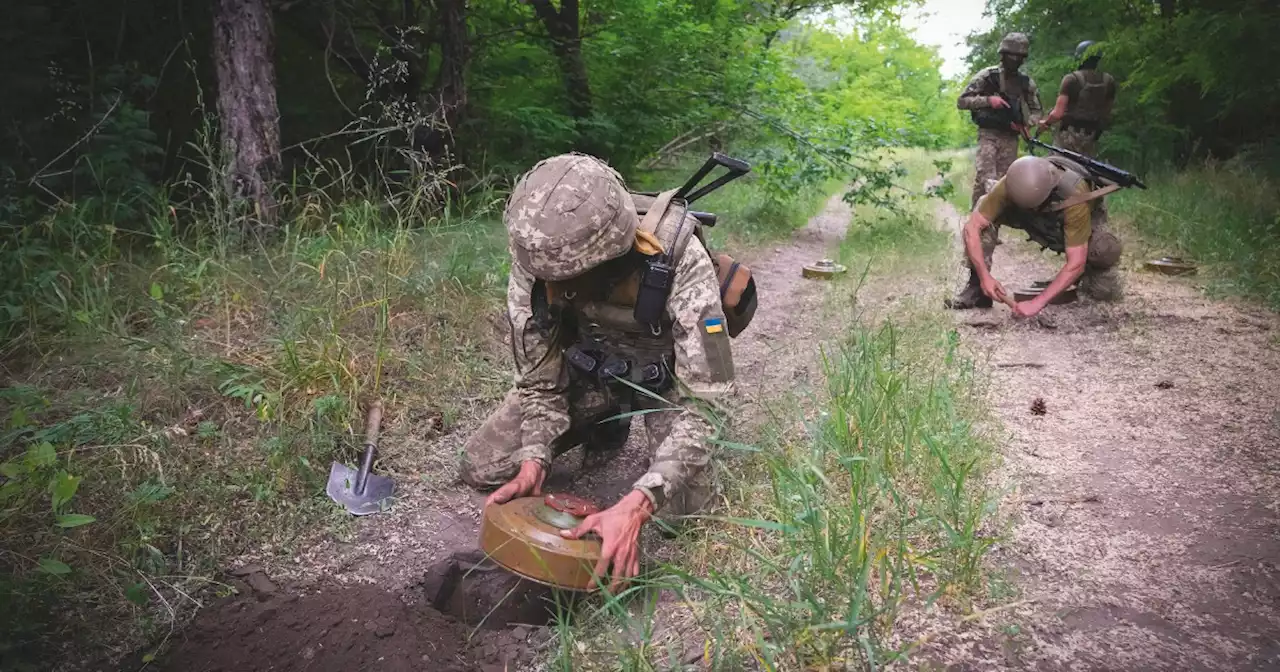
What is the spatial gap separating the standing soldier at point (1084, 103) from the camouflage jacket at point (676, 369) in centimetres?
652

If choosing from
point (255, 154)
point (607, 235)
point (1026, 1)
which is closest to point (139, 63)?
point (255, 154)

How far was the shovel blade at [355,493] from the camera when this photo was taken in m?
2.76

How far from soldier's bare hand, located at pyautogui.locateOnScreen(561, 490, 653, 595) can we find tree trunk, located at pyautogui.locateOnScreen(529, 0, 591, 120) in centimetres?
552

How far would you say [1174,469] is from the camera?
2.67 metres

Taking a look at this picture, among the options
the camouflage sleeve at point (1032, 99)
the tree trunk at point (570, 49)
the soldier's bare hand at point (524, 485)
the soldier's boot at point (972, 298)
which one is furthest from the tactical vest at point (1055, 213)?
the tree trunk at point (570, 49)

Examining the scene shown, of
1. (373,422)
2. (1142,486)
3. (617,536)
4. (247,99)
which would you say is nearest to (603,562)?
(617,536)

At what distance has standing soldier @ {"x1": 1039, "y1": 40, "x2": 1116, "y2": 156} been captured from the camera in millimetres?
7562

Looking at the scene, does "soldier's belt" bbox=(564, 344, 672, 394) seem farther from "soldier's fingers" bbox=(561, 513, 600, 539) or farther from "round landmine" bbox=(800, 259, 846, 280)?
"round landmine" bbox=(800, 259, 846, 280)

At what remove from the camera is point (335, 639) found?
2.15m

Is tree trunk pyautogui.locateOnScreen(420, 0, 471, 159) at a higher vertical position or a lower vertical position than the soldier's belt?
higher

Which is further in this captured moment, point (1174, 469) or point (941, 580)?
point (1174, 469)

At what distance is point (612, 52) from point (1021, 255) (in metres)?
4.29

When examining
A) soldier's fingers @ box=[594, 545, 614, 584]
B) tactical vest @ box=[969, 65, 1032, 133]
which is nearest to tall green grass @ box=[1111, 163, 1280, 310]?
tactical vest @ box=[969, 65, 1032, 133]

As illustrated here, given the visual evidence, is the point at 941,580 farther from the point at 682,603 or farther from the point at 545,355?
the point at 545,355
